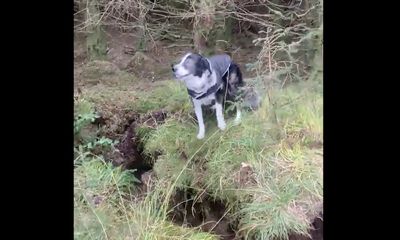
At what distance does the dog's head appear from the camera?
1.85m

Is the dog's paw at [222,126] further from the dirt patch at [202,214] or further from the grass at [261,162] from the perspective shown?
the dirt patch at [202,214]

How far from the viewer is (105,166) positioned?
5.89 ft

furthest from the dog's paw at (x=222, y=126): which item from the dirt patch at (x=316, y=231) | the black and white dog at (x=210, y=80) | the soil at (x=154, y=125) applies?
the dirt patch at (x=316, y=231)

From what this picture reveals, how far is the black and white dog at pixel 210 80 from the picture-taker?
→ 6.07ft

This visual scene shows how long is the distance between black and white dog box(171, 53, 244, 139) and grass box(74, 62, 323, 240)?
25 mm

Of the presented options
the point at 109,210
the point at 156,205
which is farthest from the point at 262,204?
the point at 109,210

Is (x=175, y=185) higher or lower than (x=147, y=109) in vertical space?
lower

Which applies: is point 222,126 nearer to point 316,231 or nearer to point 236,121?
point 236,121

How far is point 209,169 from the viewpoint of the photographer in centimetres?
183

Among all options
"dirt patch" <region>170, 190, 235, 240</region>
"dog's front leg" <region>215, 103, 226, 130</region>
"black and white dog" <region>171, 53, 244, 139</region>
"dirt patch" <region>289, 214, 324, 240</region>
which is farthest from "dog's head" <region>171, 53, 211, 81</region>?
"dirt patch" <region>289, 214, 324, 240</region>

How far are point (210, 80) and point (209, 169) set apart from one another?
0.26 metres

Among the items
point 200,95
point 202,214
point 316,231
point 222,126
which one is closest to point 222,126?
point 222,126

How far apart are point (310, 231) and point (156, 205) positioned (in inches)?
17.1

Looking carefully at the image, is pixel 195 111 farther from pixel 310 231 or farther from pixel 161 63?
pixel 310 231
